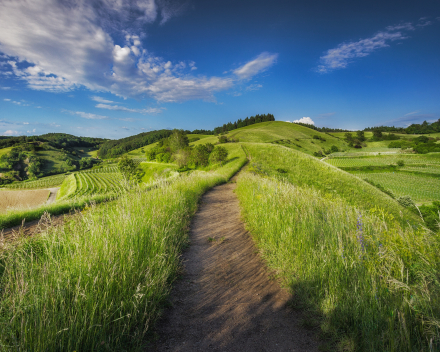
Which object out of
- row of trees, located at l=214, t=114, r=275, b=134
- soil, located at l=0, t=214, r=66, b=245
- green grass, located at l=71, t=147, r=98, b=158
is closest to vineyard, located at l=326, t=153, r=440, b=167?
soil, located at l=0, t=214, r=66, b=245

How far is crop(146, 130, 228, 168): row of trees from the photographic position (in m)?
39.5

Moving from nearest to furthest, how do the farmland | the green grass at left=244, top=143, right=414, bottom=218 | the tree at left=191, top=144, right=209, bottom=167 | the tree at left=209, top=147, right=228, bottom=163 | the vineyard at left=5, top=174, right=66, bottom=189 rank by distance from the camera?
the farmland → the green grass at left=244, top=143, right=414, bottom=218 → the tree at left=209, top=147, right=228, bottom=163 → the tree at left=191, top=144, right=209, bottom=167 → the vineyard at left=5, top=174, right=66, bottom=189

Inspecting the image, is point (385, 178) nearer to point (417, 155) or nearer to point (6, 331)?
point (417, 155)

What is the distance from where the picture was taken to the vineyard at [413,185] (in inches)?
961

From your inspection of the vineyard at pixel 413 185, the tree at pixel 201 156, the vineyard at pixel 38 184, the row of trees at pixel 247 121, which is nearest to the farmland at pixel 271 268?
the vineyard at pixel 413 185

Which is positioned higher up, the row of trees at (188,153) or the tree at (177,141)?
the tree at (177,141)

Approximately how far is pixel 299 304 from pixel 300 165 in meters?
27.8

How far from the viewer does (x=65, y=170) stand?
102 metres

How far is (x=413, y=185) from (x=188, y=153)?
1860 inches

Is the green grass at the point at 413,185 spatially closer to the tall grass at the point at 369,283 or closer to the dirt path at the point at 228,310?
the tall grass at the point at 369,283

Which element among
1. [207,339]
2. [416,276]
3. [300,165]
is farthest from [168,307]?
[300,165]

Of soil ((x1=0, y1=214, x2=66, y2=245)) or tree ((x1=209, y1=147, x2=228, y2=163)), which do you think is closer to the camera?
soil ((x1=0, y1=214, x2=66, y2=245))

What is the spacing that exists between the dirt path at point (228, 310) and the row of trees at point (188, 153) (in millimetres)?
33784

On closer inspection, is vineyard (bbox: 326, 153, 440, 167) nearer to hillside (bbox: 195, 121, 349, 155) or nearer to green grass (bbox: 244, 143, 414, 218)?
hillside (bbox: 195, 121, 349, 155)
